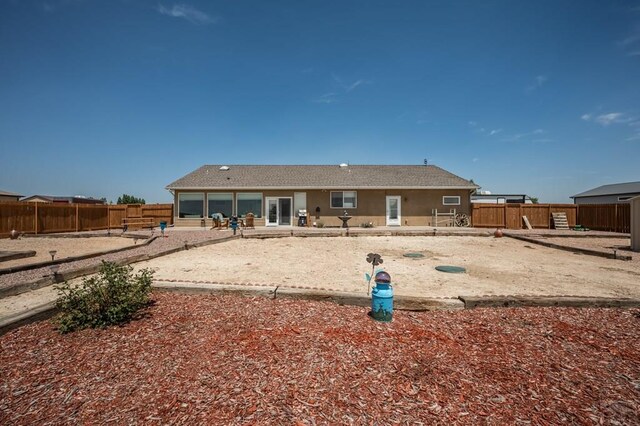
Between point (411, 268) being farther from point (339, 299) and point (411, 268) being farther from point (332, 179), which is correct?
point (332, 179)

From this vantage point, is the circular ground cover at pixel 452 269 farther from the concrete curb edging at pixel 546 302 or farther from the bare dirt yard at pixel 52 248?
the bare dirt yard at pixel 52 248

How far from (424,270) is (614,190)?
45.2 metres

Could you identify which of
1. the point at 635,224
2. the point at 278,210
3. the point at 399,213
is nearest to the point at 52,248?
the point at 278,210

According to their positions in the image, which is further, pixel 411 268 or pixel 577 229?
pixel 577 229

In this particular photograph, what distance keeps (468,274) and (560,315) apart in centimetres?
271

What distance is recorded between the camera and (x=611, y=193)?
35406 millimetres

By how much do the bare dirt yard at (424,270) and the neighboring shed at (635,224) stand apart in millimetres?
2666

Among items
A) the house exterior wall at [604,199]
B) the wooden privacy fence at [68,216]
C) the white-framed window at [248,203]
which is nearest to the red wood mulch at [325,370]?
the wooden privacy fence at [68,216]

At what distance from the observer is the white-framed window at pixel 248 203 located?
21078mm

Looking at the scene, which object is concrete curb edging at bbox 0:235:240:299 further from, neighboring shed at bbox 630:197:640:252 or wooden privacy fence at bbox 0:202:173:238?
neighboring shed at bbox 630:197:640:252

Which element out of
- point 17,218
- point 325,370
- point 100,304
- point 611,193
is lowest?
point 325,370

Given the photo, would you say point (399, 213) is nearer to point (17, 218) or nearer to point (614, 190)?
point (17, 218)

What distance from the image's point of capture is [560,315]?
401cm

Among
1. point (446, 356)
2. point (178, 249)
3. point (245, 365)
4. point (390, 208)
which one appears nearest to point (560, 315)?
point (446, 356)
